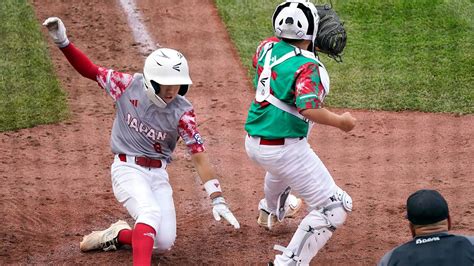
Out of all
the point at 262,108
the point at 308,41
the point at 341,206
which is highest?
the point at 308,41

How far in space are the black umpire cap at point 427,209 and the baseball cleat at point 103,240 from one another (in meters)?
2.86

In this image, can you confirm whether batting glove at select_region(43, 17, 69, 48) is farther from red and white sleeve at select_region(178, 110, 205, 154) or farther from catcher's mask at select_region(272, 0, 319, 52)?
catcher's mask at select_region(272, 0, 319, 52)

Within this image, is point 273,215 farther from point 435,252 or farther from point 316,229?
point 435,252

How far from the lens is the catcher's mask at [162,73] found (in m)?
6.02

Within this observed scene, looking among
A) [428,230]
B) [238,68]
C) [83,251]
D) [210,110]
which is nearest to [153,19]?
[238,68]

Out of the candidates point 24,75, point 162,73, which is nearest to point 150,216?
point 162,73

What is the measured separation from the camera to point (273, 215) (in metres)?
6.96

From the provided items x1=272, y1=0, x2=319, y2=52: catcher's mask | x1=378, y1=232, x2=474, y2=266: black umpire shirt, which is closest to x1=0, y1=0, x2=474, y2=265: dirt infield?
x1=272, y1=0, x2=319, y2=52: catcher's mask

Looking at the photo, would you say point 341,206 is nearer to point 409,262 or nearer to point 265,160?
point 265,160

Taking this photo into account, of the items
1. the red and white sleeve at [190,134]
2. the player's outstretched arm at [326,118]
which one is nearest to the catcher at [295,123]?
the player's outstretched arm at [326,118]

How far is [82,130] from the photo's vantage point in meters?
8.99

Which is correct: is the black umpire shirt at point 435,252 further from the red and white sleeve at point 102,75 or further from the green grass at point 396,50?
the green grass at point 396,50

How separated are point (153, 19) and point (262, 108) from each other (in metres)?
5.53

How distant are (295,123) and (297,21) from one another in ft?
2.18
